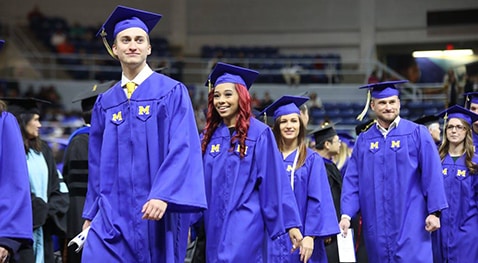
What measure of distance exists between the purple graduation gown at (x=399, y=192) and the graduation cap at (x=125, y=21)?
2856 millimetres

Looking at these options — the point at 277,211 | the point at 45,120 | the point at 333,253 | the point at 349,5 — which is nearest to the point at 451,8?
the point at 349,5

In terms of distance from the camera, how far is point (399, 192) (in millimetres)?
7094

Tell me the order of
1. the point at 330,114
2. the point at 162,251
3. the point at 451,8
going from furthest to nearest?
→ the point at 451,8 < the point at 330,114 < the point at 162,251

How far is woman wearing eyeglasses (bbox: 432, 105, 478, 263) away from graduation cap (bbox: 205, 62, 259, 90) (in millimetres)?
2943

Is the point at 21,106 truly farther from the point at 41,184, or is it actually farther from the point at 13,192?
the point at 13,192

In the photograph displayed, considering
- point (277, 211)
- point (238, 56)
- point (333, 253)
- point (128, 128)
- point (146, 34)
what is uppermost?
point (238, 56)

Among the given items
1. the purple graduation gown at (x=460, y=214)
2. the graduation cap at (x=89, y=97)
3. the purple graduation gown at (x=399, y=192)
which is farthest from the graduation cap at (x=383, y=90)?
the graduation cap at (x=89, y=97)

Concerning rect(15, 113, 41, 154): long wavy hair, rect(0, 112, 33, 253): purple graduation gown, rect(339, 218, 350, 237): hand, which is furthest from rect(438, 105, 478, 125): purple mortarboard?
rect(0, 112, 33, 253): purple graduation gown

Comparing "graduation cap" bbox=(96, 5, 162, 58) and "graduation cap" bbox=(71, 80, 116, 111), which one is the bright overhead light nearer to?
"graduation cap" bbox=(71, 80, 116, 111)

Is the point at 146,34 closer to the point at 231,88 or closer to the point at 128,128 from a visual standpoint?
the point at 128,128

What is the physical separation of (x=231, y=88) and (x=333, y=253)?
135 inches

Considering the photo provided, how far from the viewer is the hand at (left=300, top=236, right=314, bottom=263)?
6348 millimetres

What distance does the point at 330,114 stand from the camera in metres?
19.9

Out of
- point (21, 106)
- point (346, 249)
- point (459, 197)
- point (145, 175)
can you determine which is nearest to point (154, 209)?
point (145, 175)
